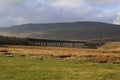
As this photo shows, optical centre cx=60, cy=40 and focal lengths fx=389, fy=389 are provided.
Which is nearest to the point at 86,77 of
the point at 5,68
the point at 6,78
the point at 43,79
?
the point at 43,79

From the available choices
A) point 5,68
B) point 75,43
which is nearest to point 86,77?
point 5,68

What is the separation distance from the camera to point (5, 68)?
32.6 m

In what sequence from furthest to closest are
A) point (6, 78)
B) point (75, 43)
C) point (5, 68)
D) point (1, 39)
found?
point (75, 43) → point (1, 39) → point (5, 68) → point (6, 78)

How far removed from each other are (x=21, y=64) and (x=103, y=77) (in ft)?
34.0

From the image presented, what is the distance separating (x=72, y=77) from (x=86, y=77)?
42.1 inches

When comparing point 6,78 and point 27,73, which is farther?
point 27,73

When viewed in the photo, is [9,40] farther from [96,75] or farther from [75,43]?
[96,75]

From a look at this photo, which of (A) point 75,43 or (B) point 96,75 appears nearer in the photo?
(B) point 96,75

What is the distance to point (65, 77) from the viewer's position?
27.6 metres

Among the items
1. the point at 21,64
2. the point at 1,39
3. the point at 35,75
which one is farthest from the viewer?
the point at 1,39

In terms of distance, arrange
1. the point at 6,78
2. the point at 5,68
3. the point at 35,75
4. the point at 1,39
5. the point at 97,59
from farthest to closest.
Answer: the point at 1,39 < the point at 97,59 < the point at 5,68 < the point at 35,75 < the point at 6,78

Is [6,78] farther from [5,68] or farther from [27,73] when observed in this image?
[5,68]

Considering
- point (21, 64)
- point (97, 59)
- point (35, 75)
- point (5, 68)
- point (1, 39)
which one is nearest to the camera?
point (35, 75)

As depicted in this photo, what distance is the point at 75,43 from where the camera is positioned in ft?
401
